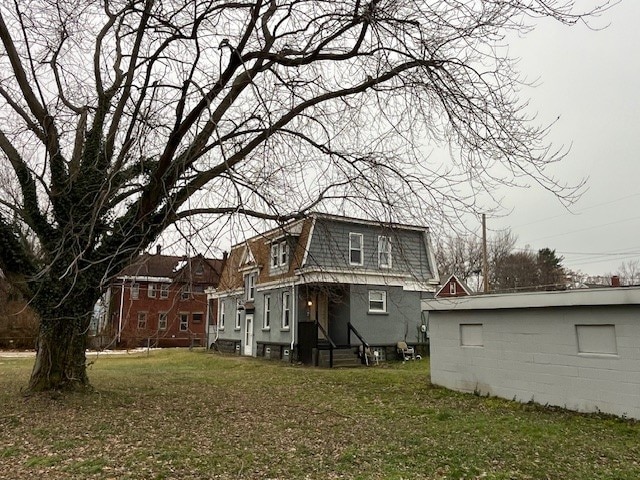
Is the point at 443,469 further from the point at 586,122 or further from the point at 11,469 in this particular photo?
the point at 586,122

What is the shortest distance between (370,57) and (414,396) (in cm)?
722

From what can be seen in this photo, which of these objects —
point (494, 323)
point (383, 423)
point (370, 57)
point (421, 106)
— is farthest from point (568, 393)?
point (370, 57)

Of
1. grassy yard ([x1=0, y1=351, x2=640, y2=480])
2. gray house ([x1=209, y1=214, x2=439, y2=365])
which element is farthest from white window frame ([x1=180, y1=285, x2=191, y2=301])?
gray house ([x1=209, y1=214, x2=439, y2=365])

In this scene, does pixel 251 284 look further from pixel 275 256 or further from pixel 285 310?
pixel 285 310

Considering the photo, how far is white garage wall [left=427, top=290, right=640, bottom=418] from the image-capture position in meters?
8.13

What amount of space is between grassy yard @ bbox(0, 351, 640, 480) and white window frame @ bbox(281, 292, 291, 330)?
1003 centimetres

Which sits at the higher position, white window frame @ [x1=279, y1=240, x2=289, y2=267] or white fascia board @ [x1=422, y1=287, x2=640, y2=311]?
white window frame @ [x1=279, y1=240, x2=289, y2=267]

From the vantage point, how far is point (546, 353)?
9344 millimetres

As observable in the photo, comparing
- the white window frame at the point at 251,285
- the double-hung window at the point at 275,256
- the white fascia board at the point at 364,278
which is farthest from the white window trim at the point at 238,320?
the white fascia board at the point at 364,278

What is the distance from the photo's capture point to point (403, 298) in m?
21.4

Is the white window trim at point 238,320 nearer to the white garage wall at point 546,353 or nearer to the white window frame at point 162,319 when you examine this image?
the white garage wall at point 546,353

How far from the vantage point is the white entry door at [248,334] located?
24203 mm

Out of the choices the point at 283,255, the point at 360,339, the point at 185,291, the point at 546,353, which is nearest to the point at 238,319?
the point at 283,255

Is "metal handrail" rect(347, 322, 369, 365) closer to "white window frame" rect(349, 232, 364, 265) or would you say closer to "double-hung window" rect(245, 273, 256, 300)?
"white window frame" rect(349, 232, 364, 265)
